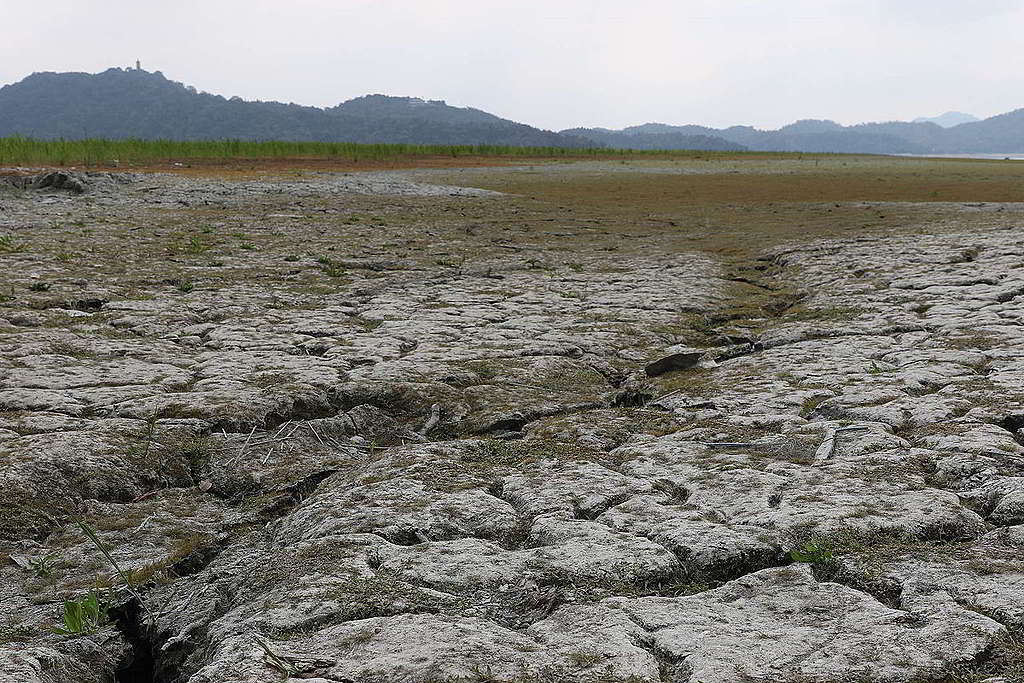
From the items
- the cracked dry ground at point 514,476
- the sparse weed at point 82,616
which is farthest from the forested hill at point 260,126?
the sparse weed at point 82,616

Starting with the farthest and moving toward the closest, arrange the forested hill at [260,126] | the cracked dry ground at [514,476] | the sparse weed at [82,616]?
the forested hill at [260,126], the sparse weed at [82,616], the cracked dry ground at [514,476]

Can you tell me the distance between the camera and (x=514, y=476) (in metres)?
2.97

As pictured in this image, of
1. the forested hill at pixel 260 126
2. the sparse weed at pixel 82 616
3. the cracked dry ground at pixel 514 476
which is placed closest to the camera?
the cracked dry ground at pixel 514 476

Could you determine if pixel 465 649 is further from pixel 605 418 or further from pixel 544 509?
pixel 605 418

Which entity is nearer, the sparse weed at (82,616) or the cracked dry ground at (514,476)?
the cracked dry ground at (514,476)

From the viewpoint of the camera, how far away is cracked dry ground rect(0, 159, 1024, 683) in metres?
1.96

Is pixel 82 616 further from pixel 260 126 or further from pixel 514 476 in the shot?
pixel 260 126

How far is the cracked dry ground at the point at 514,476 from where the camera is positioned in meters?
1.96

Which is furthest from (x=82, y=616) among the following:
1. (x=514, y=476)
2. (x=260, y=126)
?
(x=260, y=126)

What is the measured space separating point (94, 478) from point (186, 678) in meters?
1.35

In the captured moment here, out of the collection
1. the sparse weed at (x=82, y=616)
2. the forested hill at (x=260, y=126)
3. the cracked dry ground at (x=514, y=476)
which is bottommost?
the sparse weed at (x=82, y=616)

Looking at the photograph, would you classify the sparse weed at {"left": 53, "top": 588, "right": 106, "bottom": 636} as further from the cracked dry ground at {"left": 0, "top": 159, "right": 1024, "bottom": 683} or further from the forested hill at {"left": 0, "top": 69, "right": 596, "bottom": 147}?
the forested hill at {"left": 0, "top": 69, "right": 596, "bottom": 147}

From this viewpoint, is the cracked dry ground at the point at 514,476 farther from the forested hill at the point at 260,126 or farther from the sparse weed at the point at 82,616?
the forested hill at the point at 260,126

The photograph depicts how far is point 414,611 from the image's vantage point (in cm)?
208
